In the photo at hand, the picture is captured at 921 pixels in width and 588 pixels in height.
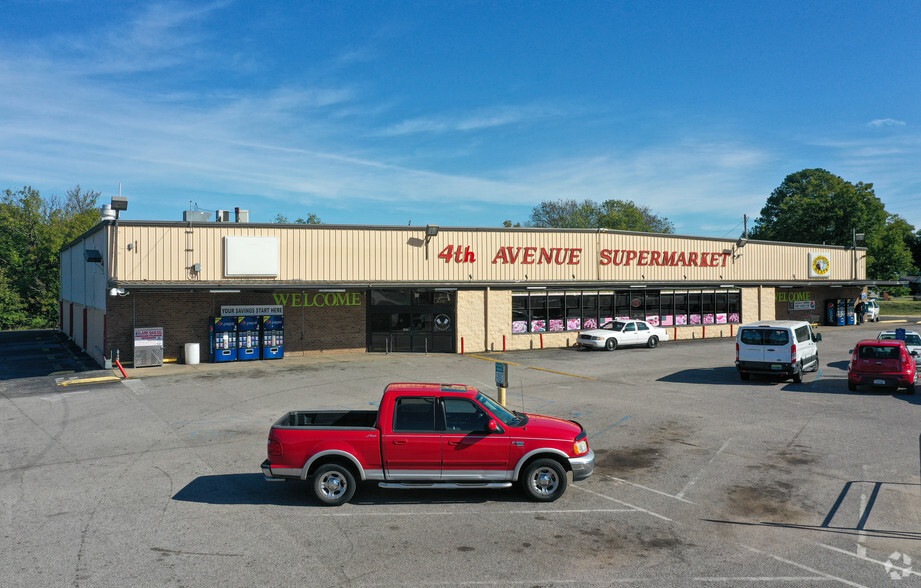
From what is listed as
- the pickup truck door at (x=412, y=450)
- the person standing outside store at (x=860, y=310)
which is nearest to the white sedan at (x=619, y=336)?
the pickup truck door at (x=412, y=450)

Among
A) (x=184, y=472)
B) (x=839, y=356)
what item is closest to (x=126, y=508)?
(x=184, y=472)

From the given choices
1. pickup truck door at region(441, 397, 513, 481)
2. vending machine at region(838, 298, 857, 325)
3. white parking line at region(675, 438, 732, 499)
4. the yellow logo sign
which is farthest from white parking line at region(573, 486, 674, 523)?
vending machine at region(838, 298, 857, 325)

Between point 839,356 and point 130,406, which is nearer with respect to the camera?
point 130,406

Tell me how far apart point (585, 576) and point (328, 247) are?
23288 millimetres

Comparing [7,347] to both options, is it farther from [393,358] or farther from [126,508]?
[126,508]

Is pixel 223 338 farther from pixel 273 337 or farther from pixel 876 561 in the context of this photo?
pixel 876 561

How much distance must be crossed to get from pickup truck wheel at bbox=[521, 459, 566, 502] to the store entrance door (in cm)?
2111

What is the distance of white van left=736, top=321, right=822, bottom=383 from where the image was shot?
20.7m

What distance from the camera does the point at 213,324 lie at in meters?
26.5

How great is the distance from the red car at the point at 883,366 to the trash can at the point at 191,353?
2487 cm

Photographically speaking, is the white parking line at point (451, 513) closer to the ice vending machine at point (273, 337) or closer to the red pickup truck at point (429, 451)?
the red pickup truck at point (429, 451)

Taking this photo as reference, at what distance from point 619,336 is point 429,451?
24211mm

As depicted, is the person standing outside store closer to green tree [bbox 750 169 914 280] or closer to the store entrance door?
green tree [bbox 750 169 914 280]

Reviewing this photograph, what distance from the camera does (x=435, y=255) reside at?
30.8 meters
